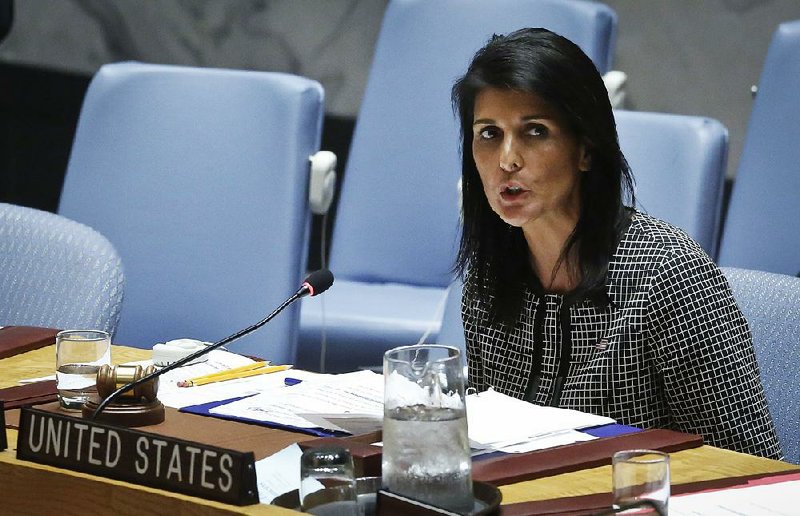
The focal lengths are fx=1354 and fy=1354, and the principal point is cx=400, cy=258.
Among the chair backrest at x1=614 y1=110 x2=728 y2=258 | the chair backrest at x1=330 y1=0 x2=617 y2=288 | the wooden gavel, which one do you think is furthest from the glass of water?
the chair backrest at x1=330 y1=0 x2=617 y2=288

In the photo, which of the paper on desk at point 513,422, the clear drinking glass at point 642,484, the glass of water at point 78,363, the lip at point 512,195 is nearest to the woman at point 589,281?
the lip at point 512,195

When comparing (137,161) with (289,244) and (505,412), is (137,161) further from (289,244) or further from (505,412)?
(505,412)

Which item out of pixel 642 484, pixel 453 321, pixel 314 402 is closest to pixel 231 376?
pixel 314 402

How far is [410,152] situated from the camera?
2863 millimetres

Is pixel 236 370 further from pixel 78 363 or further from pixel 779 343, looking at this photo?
pixel 779 343

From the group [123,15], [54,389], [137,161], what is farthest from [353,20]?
[54,389]

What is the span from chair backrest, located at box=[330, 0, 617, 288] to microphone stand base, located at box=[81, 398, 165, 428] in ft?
4.76

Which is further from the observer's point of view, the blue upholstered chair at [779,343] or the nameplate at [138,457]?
the blue upholstered chair at [779,343]

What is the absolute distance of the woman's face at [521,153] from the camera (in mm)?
1729

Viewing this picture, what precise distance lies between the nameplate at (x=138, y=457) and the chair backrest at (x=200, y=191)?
1155 millimetres

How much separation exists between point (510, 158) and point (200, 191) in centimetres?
90

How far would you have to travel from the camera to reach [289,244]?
7.78 ft

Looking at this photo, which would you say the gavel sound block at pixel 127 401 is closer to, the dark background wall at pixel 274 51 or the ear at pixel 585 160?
the ear at pixel 585 160

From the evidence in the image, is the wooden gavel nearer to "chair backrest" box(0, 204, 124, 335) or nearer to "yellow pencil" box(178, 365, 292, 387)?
"yellow pencil" box(178, 365, 292, 387)
